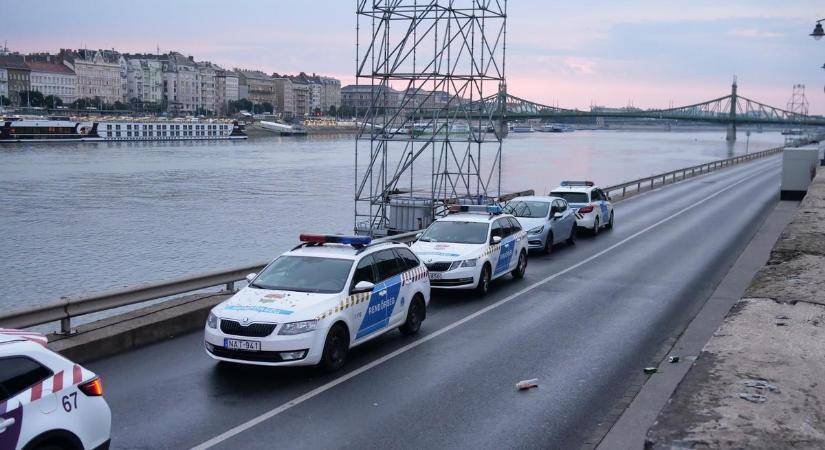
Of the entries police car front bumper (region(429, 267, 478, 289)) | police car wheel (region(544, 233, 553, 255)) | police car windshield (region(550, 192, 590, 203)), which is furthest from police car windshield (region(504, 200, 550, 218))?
police car front bumper (region(429, 267, 478, 289))

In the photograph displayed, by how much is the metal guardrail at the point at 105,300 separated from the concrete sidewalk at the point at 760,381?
→ 23.5ft

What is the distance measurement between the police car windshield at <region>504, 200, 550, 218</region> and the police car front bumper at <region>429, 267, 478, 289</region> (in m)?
6.87

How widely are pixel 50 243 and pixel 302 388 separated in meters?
28.5

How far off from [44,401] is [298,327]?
12.4 ft

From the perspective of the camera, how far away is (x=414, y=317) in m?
12.1

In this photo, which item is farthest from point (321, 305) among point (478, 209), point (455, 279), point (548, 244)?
point (548, 244)

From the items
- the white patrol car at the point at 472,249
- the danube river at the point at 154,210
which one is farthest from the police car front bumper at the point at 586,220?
the danube river at the point at 154,210

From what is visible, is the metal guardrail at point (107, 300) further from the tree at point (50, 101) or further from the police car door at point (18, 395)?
the tree at point (50, 101)

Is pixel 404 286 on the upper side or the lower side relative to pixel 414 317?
upper

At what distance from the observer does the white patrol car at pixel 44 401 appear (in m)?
5.62

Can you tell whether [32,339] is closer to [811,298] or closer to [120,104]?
[811,298]

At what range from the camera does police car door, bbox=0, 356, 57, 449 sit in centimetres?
552

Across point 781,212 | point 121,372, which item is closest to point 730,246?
point 781,212

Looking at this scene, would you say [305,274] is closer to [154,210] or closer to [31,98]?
[154,210]
